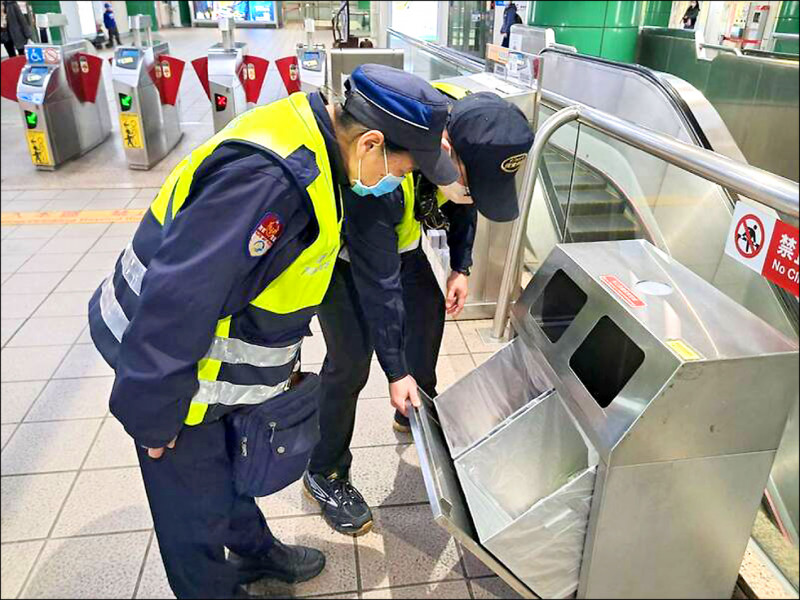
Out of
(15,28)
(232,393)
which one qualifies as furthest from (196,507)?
(15,28)

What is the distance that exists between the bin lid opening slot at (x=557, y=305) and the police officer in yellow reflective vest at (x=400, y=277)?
22cm

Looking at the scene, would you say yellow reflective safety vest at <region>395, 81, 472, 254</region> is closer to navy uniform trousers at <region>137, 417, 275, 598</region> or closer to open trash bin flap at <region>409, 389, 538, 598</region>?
open trash bin flap at <region>409, 389, 538, 598</region>

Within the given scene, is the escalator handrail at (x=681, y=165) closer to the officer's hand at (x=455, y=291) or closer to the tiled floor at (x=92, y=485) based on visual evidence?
the officer's hand at (x=455, y=291)

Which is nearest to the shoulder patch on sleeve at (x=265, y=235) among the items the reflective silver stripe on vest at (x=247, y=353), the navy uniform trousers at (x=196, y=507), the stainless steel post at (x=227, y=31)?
the reflective silver stripe on vest at (x=247, y=353)

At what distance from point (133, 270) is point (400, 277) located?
2.69 ft

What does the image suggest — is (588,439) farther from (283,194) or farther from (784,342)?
(283,194)

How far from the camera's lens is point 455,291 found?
1974 mm

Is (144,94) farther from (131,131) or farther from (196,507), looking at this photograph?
(196,507)

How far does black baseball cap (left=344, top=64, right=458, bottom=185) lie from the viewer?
3.59 feet

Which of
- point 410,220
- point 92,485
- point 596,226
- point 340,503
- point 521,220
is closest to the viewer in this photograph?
point 410,220

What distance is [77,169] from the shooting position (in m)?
5.48

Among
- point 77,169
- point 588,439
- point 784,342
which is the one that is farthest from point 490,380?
point 77,169

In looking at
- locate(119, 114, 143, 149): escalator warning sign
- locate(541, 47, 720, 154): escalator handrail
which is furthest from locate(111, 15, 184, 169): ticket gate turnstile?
locate(541, 47, 720, 154): escalator handrail

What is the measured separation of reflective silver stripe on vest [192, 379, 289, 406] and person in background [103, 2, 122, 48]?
9.20m
